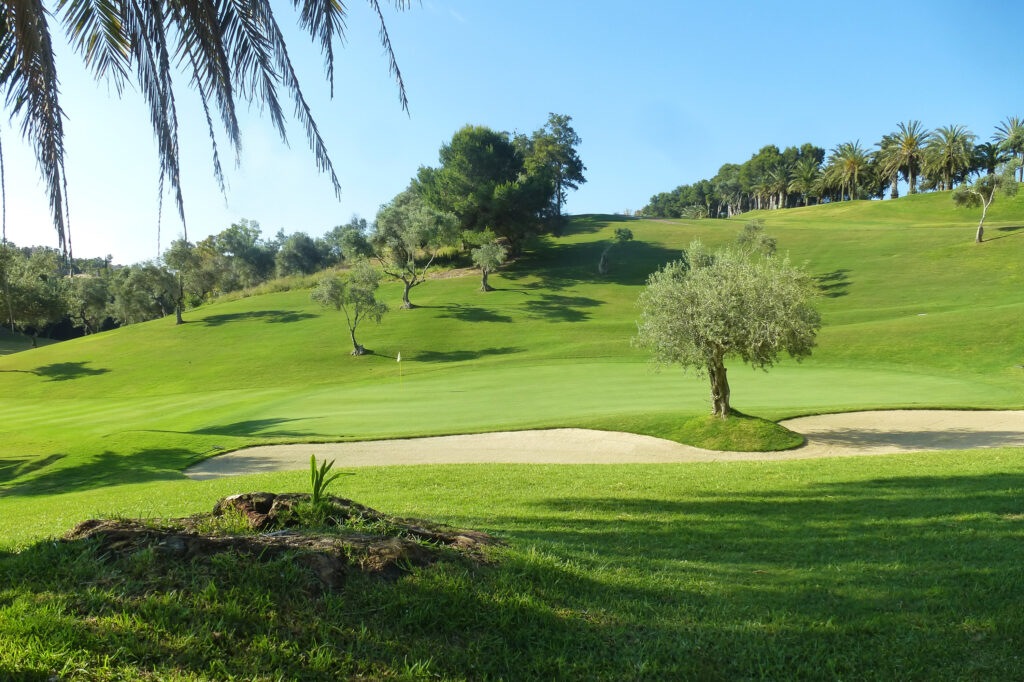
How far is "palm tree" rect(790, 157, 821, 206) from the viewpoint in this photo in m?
114

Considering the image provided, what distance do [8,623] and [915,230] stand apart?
3230 inches

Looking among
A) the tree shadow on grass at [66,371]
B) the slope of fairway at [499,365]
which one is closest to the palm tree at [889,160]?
the slope of fairway at [499,365]

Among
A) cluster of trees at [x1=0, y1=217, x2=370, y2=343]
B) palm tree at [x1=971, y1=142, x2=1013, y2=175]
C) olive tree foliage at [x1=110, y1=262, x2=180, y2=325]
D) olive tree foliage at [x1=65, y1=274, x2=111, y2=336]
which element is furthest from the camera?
palm tree at [x1=971, y1=142, x2=1013, y2=175]

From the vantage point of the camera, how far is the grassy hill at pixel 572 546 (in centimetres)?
335

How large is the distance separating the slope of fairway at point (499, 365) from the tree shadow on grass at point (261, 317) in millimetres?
314

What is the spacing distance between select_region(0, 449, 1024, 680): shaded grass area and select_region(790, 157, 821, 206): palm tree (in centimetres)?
12449

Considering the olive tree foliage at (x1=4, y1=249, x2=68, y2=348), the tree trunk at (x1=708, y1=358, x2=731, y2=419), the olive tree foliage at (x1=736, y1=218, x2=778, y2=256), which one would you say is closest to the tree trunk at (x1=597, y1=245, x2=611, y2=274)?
the olive tree foliage at (x1=736, y1=218, x2=778, y2=256)

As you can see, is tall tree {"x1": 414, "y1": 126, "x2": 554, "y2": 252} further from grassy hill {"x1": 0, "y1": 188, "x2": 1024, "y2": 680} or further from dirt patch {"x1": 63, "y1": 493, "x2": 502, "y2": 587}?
dirt patch {"x1": 63, "y1": 493, "x2": 502, "y2": 587}

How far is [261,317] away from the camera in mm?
54656

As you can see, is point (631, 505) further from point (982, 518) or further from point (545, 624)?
point (545, 624)

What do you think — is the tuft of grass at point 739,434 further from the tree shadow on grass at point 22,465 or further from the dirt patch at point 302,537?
the tree shadow on grass at point 22,465

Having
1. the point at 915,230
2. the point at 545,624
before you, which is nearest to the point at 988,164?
the point at 915,230

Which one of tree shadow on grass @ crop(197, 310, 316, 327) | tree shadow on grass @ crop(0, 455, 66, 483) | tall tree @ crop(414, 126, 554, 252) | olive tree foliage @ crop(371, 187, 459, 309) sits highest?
tall tree @ crop(414, 126, 554, 252)

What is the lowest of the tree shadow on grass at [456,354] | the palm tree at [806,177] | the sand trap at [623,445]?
the sand trap at [623,445]
